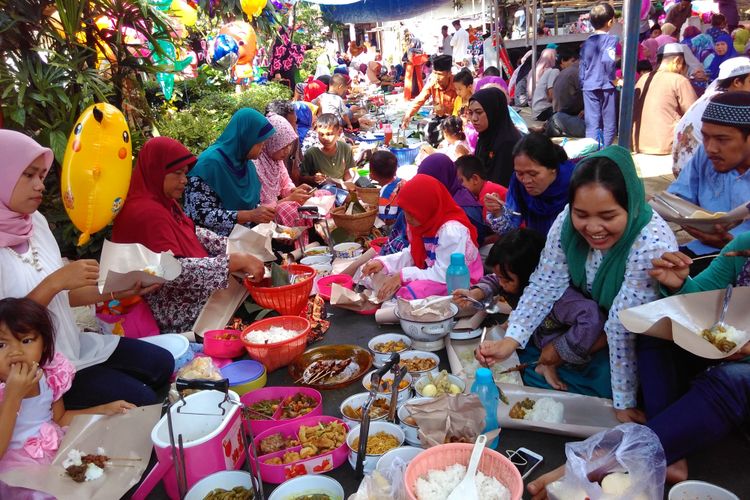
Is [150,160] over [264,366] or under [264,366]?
over

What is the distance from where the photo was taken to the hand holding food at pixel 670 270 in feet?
7.06

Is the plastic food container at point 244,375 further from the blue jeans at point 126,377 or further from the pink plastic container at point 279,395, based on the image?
the blue jeans at point 126,377

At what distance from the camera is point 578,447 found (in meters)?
1.89

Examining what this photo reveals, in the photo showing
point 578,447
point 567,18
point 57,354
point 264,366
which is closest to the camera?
point 578,447

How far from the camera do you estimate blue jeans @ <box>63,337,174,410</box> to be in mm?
→ 2699

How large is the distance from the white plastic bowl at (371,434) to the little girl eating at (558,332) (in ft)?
2.89

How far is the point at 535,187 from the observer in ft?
11.8

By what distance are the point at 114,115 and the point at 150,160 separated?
14.2 inches

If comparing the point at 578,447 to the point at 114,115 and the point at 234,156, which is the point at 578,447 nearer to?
the point at 114,115

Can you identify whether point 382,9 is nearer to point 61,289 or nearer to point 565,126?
point 565,126

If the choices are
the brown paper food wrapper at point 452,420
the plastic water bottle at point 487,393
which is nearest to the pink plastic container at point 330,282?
the plastic water bottle at point 487,393

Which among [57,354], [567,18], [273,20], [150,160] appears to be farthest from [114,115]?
[567,18]

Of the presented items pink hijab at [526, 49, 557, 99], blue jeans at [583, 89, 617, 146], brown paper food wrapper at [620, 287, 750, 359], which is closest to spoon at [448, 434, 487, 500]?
brown paper food wrapper at [620, 287, 750, 359]

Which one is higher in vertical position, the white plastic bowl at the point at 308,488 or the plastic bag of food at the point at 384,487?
the plastic bag of food at the point at 384,487
